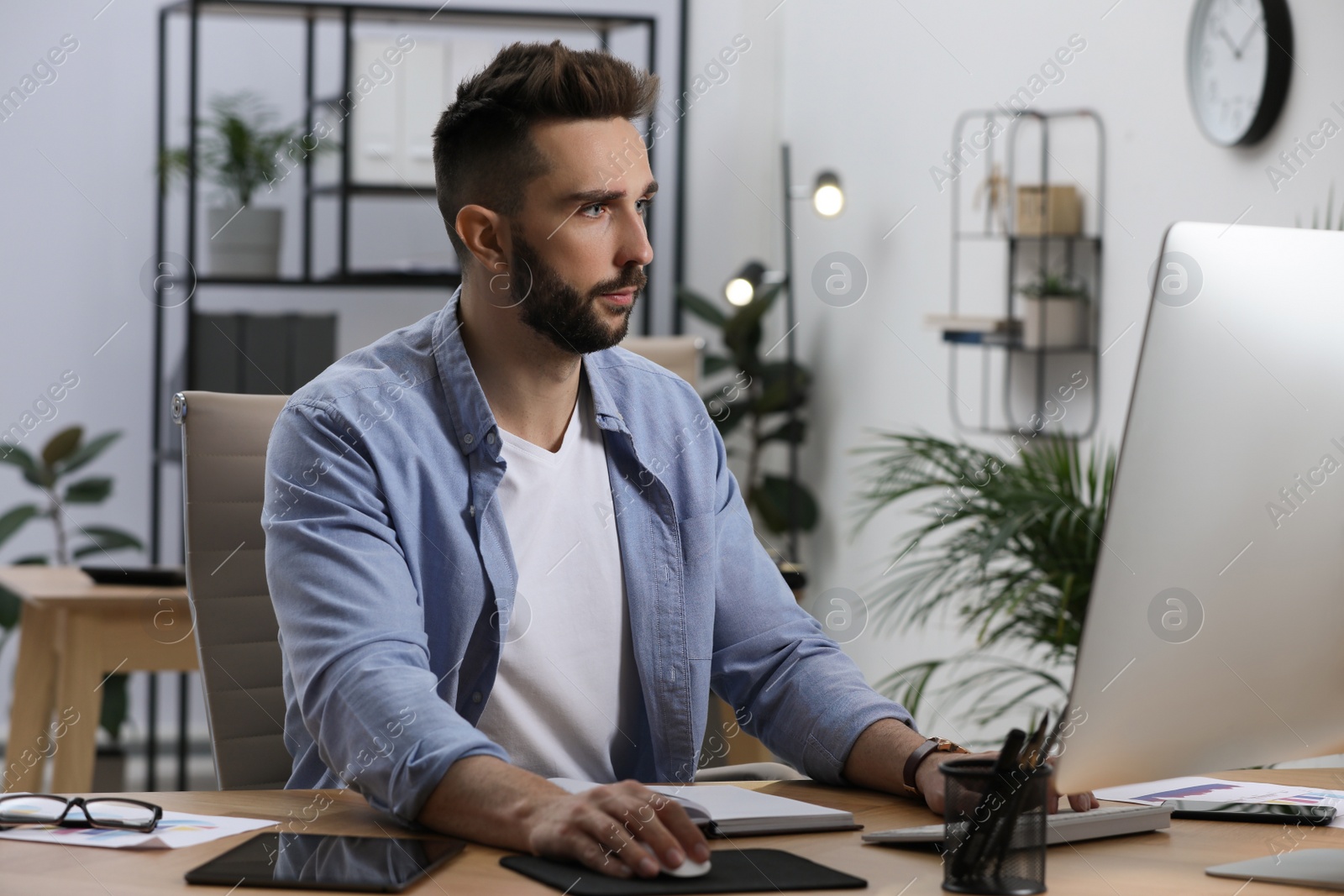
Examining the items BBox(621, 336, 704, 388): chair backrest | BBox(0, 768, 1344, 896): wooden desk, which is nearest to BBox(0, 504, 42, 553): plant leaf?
BBox(621, 336, 704, 388): chair backrest

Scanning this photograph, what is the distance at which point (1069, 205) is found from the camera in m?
3.04

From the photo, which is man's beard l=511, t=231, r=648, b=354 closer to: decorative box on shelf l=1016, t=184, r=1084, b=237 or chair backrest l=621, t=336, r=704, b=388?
chair backrest l=621, t=336, r=704, b=388

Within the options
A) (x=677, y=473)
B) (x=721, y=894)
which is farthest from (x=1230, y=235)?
(x=677, y=473)

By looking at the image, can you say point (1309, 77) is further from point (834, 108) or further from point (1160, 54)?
point (834, 108)

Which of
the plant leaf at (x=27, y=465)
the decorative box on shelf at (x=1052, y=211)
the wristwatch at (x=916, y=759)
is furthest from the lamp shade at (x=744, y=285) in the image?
the wristwatch at (x=916, y=759)

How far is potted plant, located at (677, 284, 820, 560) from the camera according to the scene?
4320 millimetres

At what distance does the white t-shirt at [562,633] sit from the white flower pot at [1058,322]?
173cm

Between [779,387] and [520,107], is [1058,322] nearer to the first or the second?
[779,387]

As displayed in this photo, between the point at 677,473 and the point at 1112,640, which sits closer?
the point at 1112,640

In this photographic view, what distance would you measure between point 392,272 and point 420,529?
2.87 meters

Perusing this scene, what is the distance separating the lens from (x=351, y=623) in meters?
1.19

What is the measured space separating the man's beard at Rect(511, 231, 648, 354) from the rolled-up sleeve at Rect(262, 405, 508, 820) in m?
0.26

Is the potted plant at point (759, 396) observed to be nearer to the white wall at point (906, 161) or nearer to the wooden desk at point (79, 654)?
the white wall at point (906, 161)

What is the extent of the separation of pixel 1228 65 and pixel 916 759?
1804 mm
